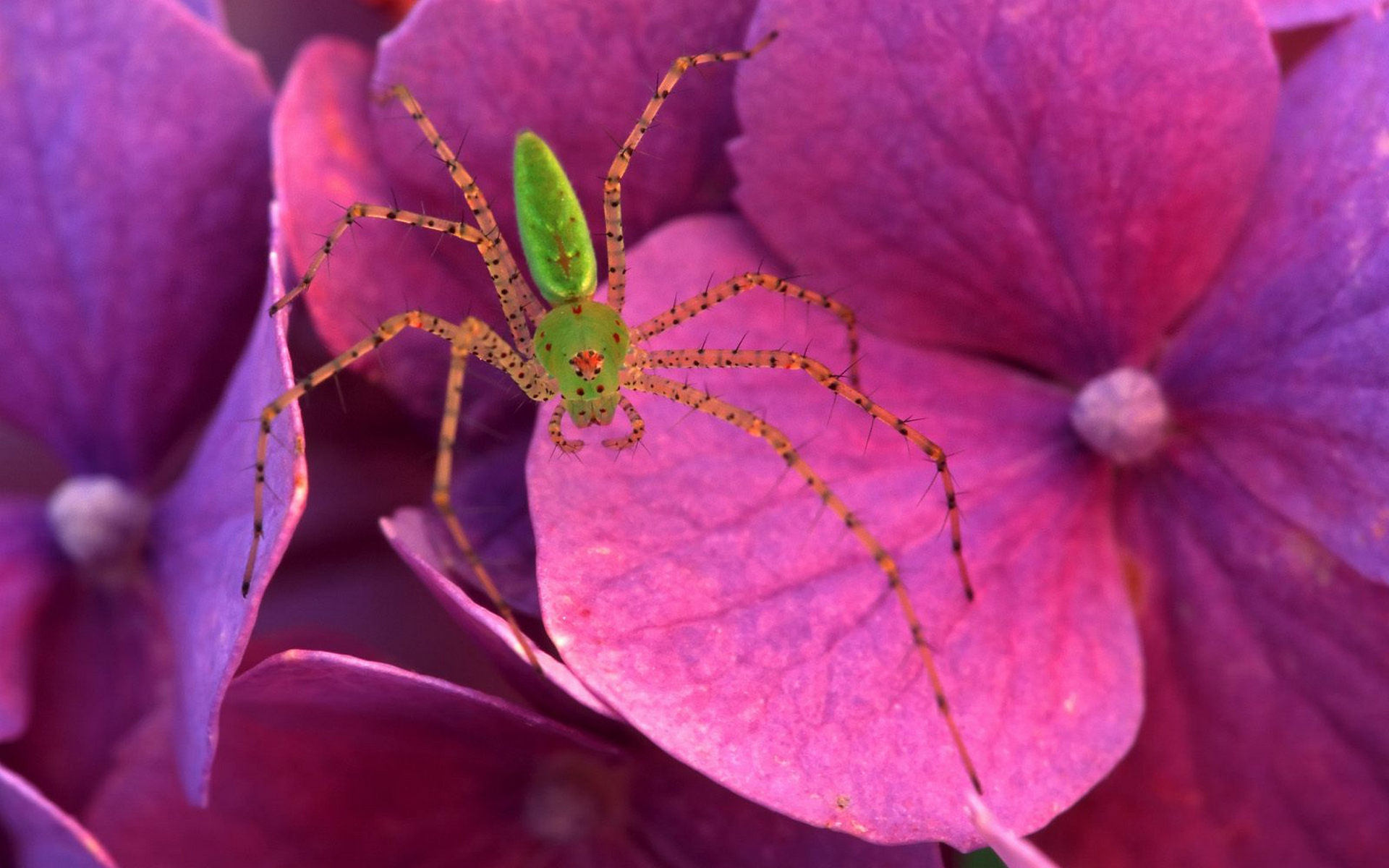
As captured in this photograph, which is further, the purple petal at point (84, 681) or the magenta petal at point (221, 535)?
the purple petal at point (84, 681)

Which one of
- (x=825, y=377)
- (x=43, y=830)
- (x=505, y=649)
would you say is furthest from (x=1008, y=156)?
(x=43, y=830)

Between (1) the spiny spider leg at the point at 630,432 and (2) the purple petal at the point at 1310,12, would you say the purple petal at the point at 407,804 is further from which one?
(2) the purple petal at the point at 1310,12

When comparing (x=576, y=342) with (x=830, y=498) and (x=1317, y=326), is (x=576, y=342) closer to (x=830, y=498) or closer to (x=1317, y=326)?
(x=830, y=498)

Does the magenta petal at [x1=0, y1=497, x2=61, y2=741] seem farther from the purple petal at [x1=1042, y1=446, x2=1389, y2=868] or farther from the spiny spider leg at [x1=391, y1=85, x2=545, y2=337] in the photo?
the purple petal at [x1=1042, y1=446, x2=1389, y2=868]

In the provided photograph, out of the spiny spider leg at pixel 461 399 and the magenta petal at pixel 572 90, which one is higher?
the magenta petal at pixel 572 90

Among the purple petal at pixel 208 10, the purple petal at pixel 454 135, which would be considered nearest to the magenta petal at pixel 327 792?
the purple petal at pixel 454 135

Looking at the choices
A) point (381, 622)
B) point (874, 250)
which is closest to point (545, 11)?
point (874, 250)
